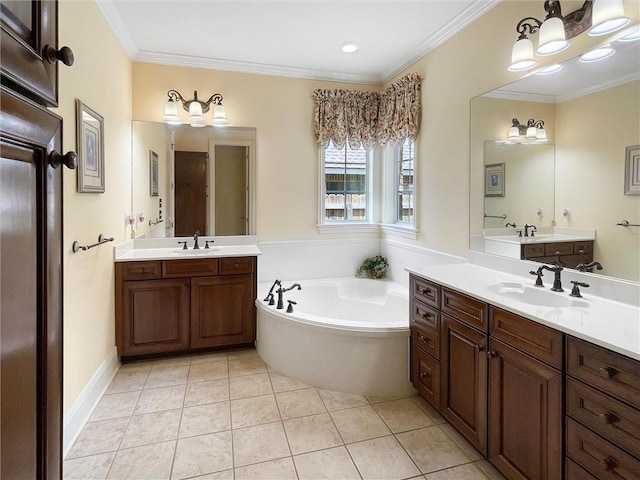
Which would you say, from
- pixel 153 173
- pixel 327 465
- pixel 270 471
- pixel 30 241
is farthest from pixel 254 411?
pixel 153 173

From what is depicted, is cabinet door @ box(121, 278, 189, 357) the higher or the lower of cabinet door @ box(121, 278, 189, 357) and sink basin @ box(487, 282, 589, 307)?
the lower

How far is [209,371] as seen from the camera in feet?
9.62

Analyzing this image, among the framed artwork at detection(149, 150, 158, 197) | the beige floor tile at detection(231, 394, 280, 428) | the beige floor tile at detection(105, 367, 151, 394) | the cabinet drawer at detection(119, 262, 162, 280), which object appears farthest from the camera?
the framed artwork at detection(149, 150, 158, 197)

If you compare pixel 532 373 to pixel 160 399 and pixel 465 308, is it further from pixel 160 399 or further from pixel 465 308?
pixel 160 399

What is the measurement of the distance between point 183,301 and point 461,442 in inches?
90.1

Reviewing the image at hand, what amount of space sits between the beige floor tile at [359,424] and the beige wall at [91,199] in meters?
1.54

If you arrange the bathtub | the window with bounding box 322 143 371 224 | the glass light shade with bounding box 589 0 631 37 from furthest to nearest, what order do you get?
the window with bounding box 322 143 371 224 → the bathtub → the glass light shade with bounding box 589 0 631 37

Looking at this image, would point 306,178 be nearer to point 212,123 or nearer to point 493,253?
point 212,123

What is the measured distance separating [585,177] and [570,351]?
1.04 meters

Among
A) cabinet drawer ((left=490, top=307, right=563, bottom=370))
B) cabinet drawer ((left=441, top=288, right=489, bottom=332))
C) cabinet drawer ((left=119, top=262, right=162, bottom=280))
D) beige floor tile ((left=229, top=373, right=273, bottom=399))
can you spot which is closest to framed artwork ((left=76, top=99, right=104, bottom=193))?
cabinet drawer ((left=119, top=262, right=162, bottom=280))

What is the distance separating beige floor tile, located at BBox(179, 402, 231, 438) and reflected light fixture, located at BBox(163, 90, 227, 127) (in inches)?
97.9

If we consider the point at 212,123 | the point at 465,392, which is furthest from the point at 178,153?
the point at 465,392

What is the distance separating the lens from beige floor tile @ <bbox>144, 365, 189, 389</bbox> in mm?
2732

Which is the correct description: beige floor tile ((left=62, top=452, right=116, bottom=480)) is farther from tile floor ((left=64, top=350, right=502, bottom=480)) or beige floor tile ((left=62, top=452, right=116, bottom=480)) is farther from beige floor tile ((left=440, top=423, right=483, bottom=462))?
beige floor tile ((left=440, top=423, right=483, bottom=462))
